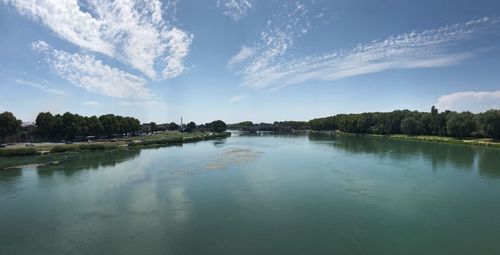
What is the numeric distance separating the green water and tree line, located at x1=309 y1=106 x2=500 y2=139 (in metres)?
33.2

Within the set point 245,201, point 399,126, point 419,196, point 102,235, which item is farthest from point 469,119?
point 102,235

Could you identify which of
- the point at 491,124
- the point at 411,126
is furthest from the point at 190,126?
the point at 491,124

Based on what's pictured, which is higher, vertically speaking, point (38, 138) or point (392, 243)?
point (38, 138)

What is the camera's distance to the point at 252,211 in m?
17.4

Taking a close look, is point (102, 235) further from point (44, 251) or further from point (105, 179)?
point (105, 179)

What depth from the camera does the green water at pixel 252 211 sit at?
511 inches

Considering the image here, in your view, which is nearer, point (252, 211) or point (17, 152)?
point (252, 211)

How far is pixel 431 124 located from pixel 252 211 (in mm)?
71846

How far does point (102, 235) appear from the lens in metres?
14.1

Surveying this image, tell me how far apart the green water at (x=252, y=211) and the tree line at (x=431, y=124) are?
33.2m

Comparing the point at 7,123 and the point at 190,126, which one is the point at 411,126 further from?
the point at 190,126

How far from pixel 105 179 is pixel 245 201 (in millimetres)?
14397

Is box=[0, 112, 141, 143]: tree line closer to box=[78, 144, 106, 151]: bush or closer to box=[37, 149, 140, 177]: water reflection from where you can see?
box=[78, 144, 106, 151]: bush

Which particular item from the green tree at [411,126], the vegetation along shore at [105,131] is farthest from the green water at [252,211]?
the green tree at [411,126]
